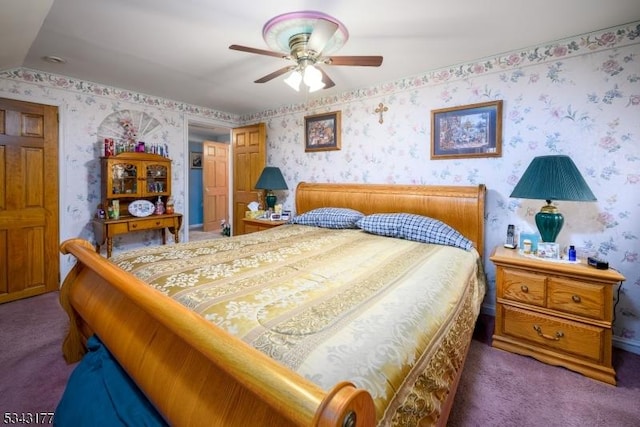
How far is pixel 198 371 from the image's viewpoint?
958 millimetres

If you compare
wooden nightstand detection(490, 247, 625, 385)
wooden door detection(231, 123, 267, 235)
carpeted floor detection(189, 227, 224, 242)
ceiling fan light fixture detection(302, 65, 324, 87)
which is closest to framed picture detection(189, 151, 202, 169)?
carpeted floor detection(189, 227, 224, 242)

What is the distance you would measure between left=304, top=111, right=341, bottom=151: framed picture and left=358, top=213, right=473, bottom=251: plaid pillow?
1271mm

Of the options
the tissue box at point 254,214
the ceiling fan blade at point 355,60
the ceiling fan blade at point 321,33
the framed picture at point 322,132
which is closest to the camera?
the ceiling fan blade at point 321,33

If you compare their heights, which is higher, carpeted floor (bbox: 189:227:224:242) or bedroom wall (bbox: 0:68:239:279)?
bedroom wall (bbox: 0:68:239:279)

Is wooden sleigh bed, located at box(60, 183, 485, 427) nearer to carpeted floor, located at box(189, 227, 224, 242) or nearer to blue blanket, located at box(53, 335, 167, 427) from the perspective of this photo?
blue blanket, located at box(53, 335, 167, 427)

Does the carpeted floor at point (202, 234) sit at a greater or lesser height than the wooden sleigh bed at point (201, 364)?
lesser

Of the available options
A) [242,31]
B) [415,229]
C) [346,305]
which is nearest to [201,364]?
[346,305]

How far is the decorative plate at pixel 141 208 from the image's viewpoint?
3611 millimetres

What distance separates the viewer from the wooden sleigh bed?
0.59 metres

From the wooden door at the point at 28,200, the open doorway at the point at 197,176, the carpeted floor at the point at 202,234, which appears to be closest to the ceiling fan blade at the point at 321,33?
the wooden door at the point at 28,200

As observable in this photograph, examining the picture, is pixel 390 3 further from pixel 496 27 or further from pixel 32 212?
pixel 32 212

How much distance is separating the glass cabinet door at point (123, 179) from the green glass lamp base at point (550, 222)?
4.09 metres

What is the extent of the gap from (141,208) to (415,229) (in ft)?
10.6

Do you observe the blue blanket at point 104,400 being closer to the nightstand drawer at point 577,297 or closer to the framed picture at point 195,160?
the nightstand drawer at point 577,297
